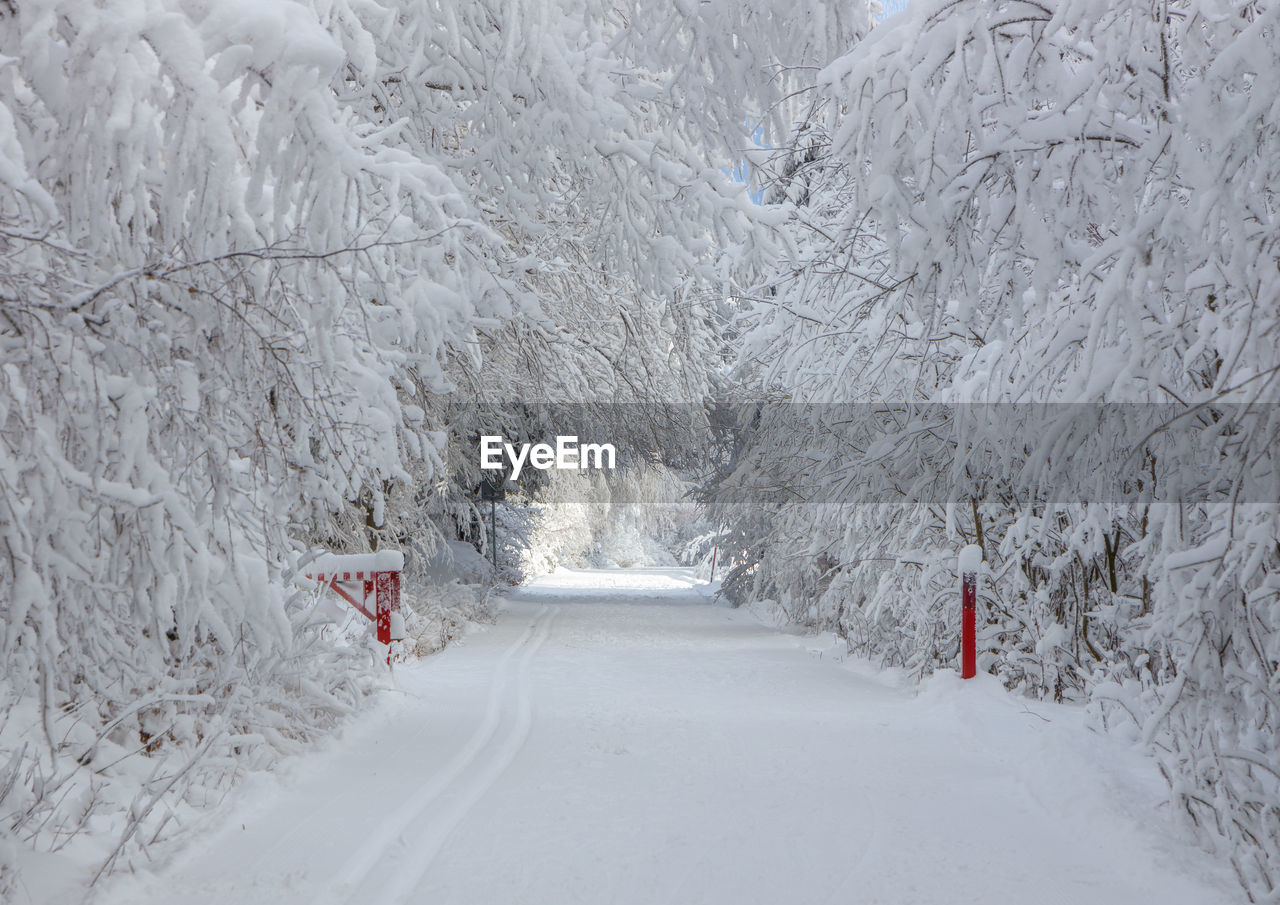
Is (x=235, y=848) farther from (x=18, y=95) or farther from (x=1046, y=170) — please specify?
(x=1046, y=170)

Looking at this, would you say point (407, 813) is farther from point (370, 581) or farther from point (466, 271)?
point (370, 581)

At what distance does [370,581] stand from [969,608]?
17.4 ft

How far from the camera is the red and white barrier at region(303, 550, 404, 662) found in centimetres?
871

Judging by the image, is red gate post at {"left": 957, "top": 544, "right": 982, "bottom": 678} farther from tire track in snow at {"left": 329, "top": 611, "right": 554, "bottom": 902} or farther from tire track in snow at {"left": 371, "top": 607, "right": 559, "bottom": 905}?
tire track in snow at {"left": 329, "top": 611, "right": 554, "bottom": 902}

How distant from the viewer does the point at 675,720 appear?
27.7 feet

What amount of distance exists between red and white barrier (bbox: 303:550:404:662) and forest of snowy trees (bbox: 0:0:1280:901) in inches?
42.4

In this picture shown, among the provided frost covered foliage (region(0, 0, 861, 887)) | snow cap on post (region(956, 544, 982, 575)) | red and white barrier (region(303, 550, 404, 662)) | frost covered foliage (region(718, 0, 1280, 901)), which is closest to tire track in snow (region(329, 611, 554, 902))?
frost covered foliage (region(0, 0, 861, 887))

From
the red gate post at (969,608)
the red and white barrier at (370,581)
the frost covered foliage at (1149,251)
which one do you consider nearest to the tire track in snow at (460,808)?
the red and white barrier at (370,581)

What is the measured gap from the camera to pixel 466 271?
7.05 metres

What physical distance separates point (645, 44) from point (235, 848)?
15.3ft

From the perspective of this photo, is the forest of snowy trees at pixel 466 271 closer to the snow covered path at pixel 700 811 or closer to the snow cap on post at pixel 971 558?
the snow covered path at pixel 700 811

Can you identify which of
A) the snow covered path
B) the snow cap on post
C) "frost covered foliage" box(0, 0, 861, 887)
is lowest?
the snow covered path

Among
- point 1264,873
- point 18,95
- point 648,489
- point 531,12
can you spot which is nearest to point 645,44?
point 531,12

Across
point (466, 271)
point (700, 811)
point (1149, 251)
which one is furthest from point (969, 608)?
point (1149, 251)
